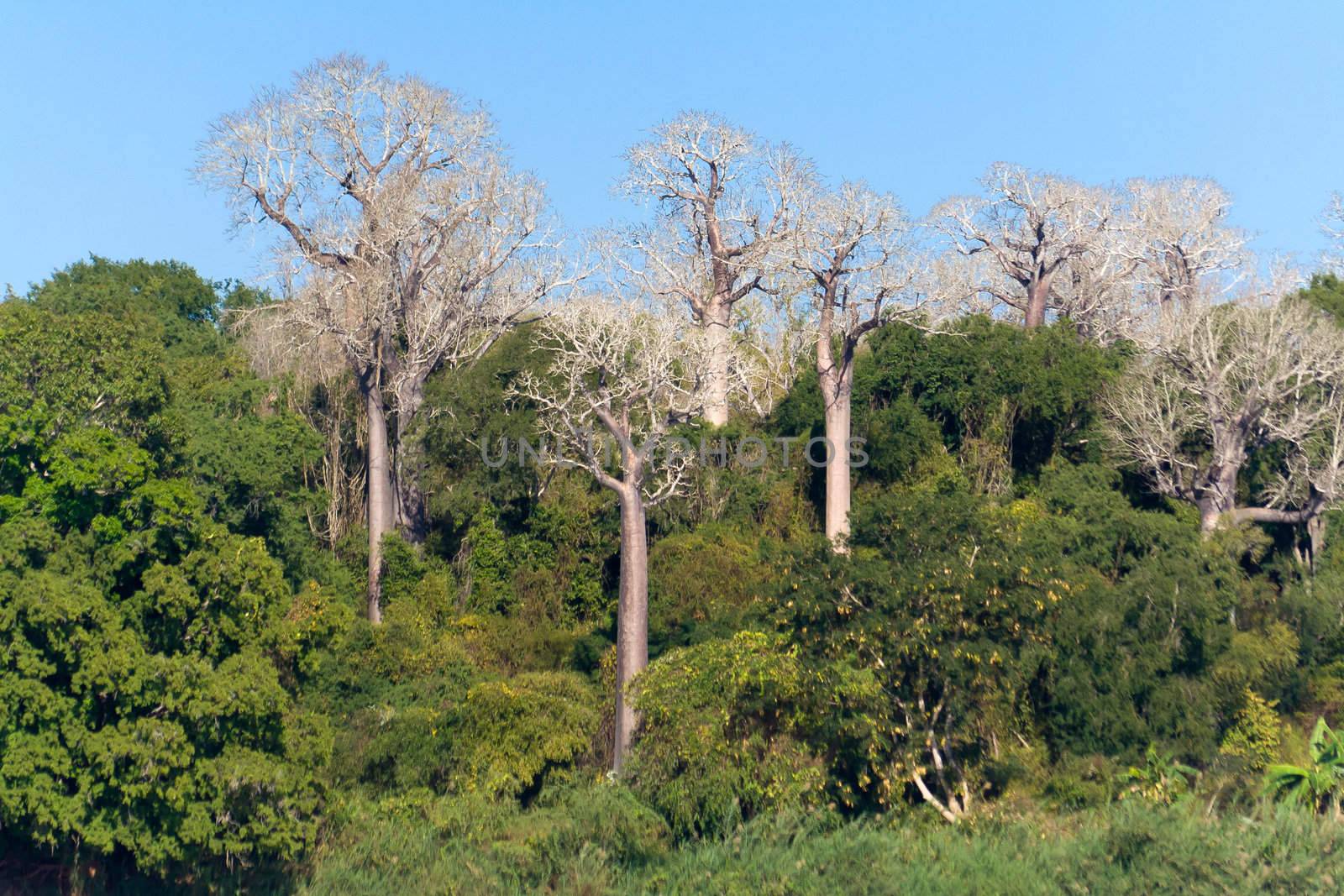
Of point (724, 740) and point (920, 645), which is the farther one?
point (724, 740)

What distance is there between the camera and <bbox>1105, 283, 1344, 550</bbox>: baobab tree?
2547cm

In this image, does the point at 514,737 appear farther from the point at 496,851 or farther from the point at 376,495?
the point at 376,495

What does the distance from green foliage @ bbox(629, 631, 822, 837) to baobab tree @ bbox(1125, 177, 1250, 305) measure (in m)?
18.3

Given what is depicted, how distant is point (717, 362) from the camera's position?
23609 millimetres

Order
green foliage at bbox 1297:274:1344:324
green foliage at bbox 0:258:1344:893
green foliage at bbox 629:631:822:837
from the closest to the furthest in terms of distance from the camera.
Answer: green foliage at bbox 0:258:1344:893
green foliage at bbox 629:631:822:837
green foliage at bbox 1297:274:1344:324

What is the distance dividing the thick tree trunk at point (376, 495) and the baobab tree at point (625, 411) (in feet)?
9.21

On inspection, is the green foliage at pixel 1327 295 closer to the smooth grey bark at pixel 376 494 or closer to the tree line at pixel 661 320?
the tree line at pixel 661 320

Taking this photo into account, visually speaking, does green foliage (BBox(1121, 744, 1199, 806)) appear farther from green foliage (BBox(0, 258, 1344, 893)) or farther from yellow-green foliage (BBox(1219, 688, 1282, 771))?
yellow-green foliage (BBox(1219, 688, 1282, 771))

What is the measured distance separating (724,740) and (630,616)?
3138mm

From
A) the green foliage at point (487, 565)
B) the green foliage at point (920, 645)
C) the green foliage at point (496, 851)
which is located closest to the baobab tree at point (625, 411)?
the green foliage at point (487, 565)

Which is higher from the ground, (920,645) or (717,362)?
(717,362)

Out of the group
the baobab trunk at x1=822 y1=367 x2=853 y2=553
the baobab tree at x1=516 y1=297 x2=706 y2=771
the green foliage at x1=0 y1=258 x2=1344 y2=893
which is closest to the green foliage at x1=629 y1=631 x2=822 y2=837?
the green foliage at x1=0 y1=258 x2=1344 y2=893

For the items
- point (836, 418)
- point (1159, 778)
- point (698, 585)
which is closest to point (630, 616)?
point (698, 585)

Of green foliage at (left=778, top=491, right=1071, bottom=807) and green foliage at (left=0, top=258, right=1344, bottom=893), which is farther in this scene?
green foliage at (left=778, top=491, right=1071, bottom=807)
